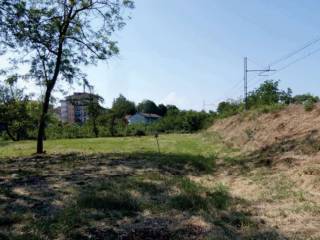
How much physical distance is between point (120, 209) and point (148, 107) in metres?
107

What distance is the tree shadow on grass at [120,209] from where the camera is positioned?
6.61 m

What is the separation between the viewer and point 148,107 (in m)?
115

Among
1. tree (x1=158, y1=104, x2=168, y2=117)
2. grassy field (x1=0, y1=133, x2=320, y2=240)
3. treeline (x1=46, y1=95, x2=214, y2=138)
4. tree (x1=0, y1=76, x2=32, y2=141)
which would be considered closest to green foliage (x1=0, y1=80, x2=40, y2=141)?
tree (x1=0, y1=76, x2=32, y2=141)

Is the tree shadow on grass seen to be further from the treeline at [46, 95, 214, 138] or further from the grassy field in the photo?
the treeline at [46, 95, 214, 138]

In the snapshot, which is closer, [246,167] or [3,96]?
[246,167]

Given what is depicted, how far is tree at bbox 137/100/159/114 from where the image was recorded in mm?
114725

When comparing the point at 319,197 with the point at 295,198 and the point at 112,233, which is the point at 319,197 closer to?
the point at 295,198

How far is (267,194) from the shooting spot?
9.46 m

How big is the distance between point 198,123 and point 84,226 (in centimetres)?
5036

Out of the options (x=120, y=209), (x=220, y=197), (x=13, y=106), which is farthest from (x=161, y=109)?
(x=120, y=209)

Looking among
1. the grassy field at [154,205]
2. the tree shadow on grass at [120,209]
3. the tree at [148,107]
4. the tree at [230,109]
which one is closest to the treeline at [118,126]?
the tree at [230,109]

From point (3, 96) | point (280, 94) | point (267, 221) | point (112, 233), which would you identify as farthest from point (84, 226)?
point (280, 94)

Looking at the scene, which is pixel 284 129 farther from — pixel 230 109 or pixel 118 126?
pixel 118 126

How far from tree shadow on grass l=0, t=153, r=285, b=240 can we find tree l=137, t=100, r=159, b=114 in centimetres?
10210
